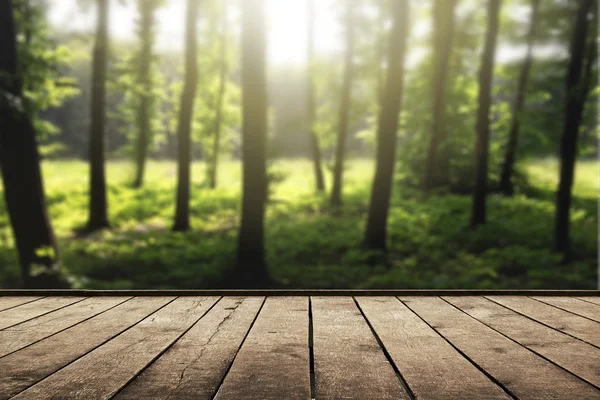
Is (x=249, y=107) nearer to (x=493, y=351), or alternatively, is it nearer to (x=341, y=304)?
(x=341, y=304)

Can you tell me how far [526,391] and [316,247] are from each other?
10.7 meters

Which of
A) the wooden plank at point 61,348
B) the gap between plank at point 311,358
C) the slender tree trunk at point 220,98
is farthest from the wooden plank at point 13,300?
the slender tree trunk at point 220,98

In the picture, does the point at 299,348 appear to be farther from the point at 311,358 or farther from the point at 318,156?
the point at 318,156

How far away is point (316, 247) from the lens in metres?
12.4

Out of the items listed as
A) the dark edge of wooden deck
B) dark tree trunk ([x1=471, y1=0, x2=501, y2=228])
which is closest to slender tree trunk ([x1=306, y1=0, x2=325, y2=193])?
dark tree trunk ([x1=471, y1=0, x2=501, y2=228])

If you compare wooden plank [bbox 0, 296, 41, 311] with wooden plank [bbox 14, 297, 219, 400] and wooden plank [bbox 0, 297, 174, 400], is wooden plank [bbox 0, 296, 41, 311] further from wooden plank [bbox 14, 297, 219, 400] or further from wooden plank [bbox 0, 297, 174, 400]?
wooden plank [bbox 14, 297, 219, 400]

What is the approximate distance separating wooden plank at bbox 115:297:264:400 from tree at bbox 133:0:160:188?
21158 mm

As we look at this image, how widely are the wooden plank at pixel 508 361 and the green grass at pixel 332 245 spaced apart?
689cm

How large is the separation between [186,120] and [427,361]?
1418 cm

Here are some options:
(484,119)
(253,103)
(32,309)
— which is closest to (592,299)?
(32,309)

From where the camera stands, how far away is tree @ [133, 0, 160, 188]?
22.9 metres

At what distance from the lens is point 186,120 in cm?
1512

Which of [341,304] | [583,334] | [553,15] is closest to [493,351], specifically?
[583,334]

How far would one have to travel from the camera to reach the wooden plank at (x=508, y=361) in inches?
69.7
